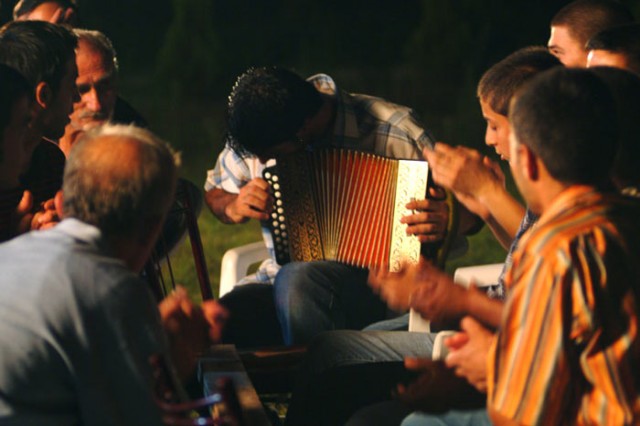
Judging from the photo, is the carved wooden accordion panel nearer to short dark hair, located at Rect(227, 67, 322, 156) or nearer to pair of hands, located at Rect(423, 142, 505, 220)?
short dark hair, located at Rect(227, 67, 322, 156)

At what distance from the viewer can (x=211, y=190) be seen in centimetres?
469

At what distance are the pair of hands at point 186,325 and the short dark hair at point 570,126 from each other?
2.56 ft

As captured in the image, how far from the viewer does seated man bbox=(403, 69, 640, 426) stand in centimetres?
215

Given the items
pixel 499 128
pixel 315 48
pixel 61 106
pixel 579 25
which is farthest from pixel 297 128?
pixel 315 48

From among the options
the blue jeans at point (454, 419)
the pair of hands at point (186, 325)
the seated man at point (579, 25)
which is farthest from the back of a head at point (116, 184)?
the seated man at point (579, 25)

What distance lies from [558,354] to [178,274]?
6.00 meters

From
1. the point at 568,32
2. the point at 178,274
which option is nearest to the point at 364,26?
the point at 178,274

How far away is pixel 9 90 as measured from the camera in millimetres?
3496

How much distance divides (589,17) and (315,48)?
1001cm

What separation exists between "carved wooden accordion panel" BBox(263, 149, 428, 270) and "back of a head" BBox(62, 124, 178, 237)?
1.82 m

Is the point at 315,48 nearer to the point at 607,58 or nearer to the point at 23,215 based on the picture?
the point at 607,58

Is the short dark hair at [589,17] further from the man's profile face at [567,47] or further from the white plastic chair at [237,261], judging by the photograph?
the white plastic chair at [237,261]

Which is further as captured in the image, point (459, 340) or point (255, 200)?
point (255, 200)

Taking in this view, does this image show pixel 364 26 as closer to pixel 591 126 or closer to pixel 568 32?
pixel 568 32
